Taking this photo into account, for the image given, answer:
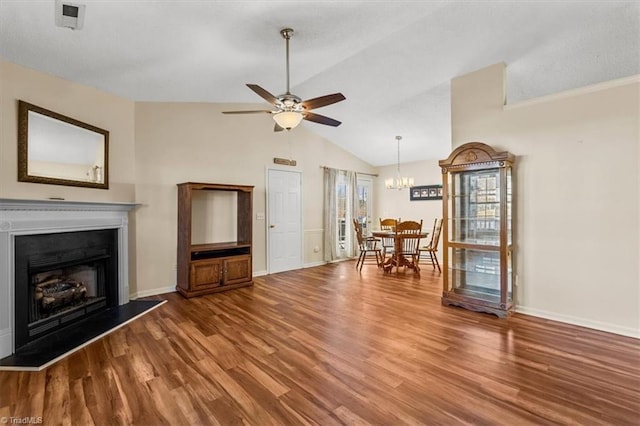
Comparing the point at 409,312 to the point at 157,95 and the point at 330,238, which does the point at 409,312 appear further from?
the point at 157,95

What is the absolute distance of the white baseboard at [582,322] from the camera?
9.64 feet

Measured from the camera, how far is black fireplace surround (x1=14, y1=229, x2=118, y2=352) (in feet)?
9.27

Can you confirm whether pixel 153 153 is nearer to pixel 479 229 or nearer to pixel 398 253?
pixel 398 253

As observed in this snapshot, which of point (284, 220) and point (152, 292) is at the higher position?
point (284, 220)

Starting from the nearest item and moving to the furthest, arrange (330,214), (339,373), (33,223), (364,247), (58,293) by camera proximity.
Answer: (339,373), (33,223), (58,293), (364,247), (330,214)

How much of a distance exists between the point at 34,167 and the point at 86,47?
53.2 inches

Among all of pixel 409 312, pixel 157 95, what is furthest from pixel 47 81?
pixel 409 312

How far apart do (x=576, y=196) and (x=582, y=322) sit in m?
1.36

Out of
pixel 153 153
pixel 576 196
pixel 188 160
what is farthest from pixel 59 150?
pixel 576 196

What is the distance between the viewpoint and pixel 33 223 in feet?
9.54

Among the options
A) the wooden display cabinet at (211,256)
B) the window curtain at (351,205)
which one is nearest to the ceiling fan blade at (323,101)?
the wooden display cabinet at (211,256)

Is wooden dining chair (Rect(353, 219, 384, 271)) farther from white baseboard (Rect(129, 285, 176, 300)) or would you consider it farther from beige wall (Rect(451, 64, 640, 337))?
white baseboard (Rect(129, 285, 176, 300))

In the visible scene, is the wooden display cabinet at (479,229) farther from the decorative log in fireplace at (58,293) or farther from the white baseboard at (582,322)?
the decorative log in fireplace at (58,293)

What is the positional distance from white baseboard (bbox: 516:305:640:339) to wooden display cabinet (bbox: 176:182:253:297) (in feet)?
13.0
